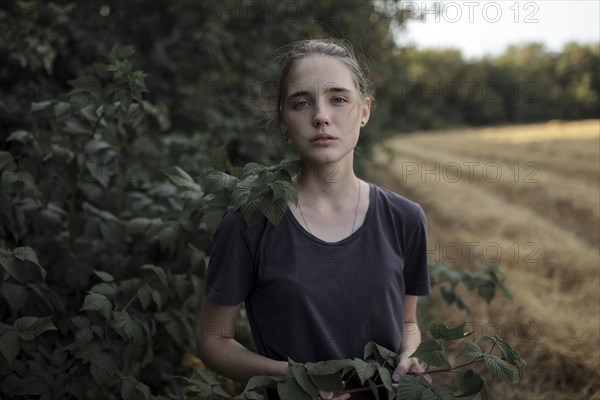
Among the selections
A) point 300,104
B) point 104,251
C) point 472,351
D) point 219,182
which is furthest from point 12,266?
point 472,351

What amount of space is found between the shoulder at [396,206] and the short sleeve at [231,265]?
42 cm

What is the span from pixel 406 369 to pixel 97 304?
0.99 meters

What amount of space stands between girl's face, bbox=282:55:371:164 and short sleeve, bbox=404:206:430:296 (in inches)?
12.1

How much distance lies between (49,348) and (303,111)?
51.6 inches

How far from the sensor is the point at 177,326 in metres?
2.16

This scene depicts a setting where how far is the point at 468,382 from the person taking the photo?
1.39 metres

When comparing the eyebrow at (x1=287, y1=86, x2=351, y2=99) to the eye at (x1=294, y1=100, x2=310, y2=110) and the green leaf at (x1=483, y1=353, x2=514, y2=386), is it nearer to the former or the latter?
the eye at (x1=294, y1=100, x2=310, y2=110)

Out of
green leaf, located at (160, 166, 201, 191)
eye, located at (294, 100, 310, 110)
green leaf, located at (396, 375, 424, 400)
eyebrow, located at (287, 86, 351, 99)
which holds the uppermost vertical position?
eyebrow, located at (287, 86, 351, 99)

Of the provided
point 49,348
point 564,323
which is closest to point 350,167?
point 49,348

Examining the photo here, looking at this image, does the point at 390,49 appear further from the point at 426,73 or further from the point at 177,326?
the point at 426,73

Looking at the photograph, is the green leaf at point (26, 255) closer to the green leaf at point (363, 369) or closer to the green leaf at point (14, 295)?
the green leaf at point (14, 295)

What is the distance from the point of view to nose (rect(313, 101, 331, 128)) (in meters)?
1.57

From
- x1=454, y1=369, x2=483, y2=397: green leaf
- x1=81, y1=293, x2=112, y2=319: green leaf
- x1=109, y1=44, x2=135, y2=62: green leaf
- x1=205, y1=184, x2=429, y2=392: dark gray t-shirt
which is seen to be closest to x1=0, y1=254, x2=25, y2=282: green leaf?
x1=81, y1=293, x2=112, y2=319: green leaf

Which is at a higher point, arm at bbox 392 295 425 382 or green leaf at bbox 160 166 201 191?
green leaf at bbox 160 166 201 191
